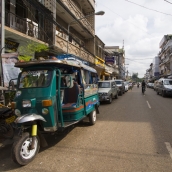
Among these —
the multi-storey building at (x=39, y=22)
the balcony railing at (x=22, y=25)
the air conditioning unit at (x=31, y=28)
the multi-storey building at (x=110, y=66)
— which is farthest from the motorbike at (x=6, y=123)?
the multi-storey building at (x=110, y=66)

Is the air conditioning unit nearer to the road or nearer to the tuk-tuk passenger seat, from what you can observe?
the tuk-tuk passenger seat

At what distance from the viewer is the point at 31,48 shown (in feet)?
29.9

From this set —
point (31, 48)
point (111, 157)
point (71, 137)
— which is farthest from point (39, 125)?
point (31, 48)

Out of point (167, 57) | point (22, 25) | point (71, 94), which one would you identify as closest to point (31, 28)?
point (22, 25)

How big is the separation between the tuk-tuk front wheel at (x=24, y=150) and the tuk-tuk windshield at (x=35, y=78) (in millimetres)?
1372

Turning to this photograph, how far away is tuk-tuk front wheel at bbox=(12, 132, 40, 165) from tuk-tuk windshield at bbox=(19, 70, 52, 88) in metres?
1.37

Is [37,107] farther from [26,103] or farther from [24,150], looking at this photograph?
[24,150]

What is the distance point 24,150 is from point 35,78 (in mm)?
1882

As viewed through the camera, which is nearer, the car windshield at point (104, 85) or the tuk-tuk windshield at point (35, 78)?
the tuk-tuk windshield at point (35, 78)

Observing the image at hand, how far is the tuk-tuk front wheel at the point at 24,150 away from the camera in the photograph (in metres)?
3.61

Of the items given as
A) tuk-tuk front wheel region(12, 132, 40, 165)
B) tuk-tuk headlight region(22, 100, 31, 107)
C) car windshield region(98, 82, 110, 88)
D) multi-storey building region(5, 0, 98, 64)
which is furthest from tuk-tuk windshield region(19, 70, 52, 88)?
car windshield region(98, 82, 110, 88)

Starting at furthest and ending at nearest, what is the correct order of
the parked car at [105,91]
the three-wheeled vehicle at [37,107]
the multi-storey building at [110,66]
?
the multi-storey building at [110,66] < the parked car at [105,91] < the three-wheeled vehicle at [37,107]

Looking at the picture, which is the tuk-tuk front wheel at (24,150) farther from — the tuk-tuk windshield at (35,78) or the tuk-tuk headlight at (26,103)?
the tuk-tuk windshield at (35,78)

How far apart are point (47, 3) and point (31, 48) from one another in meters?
6.25
